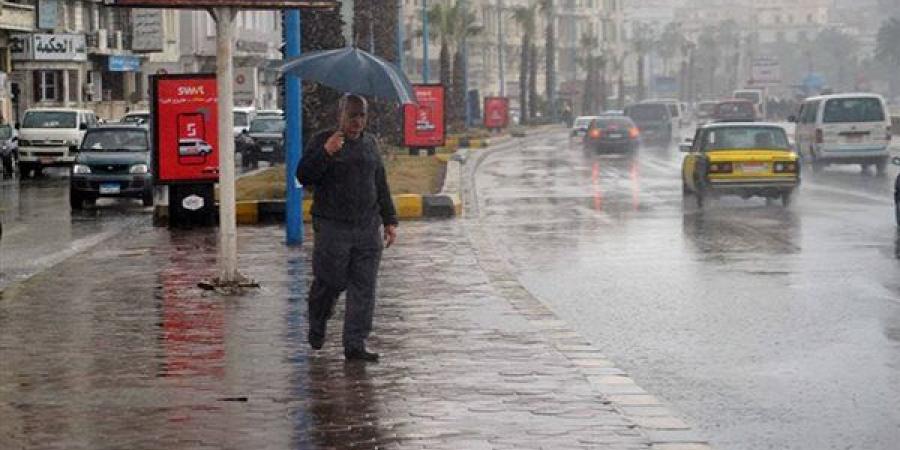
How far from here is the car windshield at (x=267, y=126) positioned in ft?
175

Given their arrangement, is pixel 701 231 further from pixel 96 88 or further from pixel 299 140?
pixel 96 88

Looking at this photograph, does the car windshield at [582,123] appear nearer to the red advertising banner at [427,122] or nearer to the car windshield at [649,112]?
the car windshield at [649,112]

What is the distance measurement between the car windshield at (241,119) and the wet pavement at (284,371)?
40462mm

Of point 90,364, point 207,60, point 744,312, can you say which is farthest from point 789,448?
point 207,60

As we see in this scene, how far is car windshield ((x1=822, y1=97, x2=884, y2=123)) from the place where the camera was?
42938mm

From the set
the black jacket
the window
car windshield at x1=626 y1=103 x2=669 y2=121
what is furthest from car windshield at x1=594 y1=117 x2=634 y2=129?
the black jacket

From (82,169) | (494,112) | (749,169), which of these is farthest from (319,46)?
(494,112)

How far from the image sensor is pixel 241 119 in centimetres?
5959

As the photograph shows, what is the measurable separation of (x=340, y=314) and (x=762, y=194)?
17.0 m

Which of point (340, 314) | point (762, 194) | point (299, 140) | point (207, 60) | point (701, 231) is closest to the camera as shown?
point (340, 314)

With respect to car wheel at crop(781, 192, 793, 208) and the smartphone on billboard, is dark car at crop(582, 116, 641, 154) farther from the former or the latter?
the smartphone on billboard

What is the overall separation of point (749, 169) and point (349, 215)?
19.4 meters

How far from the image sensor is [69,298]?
1628 centimetres

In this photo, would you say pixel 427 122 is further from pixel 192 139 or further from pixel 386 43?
pixel 192 139
